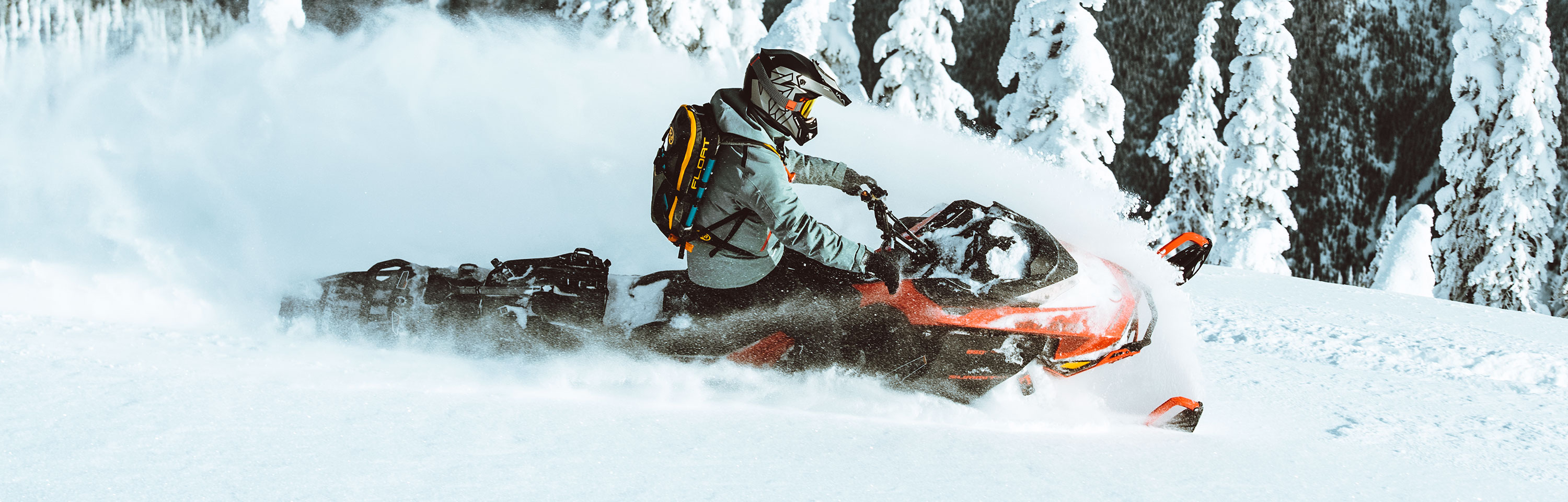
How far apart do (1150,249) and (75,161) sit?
6374mm

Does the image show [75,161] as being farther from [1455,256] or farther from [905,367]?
[1455,256]

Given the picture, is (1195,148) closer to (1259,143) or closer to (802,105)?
(1259,143)

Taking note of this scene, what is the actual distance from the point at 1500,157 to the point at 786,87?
2468 centimetres

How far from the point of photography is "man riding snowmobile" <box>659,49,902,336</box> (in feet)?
11.6

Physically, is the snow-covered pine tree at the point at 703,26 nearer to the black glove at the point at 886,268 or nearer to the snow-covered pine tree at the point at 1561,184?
the black glove at the point at 886,268

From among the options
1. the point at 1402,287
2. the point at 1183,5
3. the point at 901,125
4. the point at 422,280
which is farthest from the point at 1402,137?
the point at 422,280

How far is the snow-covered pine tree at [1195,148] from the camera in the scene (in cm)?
2558

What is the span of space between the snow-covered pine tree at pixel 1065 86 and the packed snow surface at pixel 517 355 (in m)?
8.56

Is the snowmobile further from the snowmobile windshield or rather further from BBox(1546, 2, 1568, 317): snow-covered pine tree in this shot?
BBox(1546, 2, 1568, 317): snow-covered pine tree

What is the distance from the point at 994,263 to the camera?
3764 mm

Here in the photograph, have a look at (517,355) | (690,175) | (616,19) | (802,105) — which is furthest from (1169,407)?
(616,19)

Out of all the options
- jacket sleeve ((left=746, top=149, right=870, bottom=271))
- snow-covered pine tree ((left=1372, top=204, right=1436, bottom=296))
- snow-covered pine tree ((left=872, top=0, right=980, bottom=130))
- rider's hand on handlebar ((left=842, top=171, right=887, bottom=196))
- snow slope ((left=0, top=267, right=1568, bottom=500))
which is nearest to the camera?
snow slope ((left=0, top=267, right=1568, bottom=500))

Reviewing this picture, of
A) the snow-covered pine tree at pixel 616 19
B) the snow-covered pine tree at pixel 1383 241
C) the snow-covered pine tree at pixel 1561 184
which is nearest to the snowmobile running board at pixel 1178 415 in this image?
the snow-covered pine tree at pixel 616 19

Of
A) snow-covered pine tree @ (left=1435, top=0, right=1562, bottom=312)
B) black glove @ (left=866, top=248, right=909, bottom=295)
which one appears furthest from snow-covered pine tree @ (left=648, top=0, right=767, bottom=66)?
snow-covered pine tree @ (left=1435, top=0, right=1562, bottom=312)
